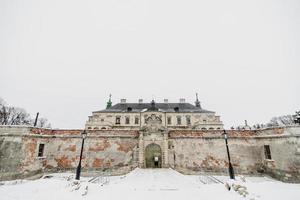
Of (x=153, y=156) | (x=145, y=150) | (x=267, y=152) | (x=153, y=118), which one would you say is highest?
(x=153, y=118)

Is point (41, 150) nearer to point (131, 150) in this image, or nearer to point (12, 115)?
point (131, 150)

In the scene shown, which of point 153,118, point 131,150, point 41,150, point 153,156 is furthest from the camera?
point 153,118

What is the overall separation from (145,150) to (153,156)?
169 centimetres

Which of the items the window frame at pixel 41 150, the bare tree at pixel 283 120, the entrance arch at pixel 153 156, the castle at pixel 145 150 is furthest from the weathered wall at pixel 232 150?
the bare tree at pixel 283 120

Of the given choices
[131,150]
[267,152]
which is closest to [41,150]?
[131,150]

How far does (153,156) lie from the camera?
21422mm

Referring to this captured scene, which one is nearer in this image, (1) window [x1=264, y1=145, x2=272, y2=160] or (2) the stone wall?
(2) the stone wall

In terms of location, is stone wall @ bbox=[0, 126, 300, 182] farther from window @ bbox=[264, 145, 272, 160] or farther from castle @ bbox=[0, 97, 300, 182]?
window @ bbox=[264, 145, 272, 160]

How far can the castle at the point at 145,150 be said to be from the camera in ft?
55.6

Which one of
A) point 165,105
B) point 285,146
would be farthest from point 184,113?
point 285,146

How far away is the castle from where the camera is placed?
55.6ft

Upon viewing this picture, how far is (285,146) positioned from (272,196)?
29.5ft

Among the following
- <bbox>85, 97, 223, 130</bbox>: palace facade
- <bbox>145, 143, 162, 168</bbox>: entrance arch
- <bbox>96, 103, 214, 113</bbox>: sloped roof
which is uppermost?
<bbox>96, 103, 214, 113</bbox>: sloped roof

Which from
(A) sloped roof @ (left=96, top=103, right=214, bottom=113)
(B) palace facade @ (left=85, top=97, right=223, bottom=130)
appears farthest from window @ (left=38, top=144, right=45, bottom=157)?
(A) sloped roof @ (left=96, top=103, right=214, bottom=113)
